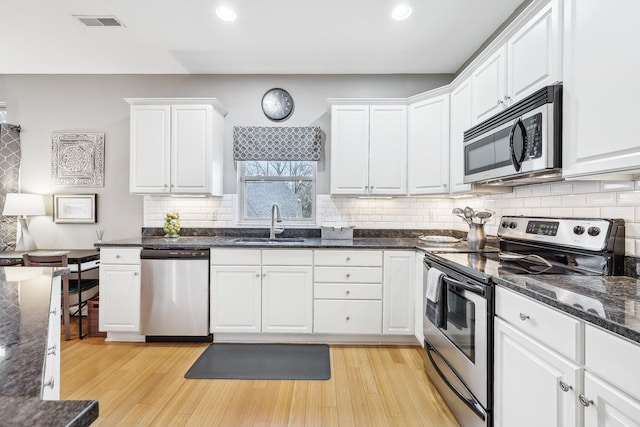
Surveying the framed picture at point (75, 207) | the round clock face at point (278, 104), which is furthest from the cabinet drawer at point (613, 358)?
the framed picture at point (75, 207)

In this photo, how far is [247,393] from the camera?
2.20 m

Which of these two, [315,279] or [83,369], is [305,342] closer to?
[315,279]

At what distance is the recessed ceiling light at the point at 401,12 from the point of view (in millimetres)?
2439

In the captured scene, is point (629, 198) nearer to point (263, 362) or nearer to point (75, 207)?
point (263, 362)

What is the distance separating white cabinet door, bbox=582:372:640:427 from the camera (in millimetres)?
886

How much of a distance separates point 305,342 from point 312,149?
1.97m

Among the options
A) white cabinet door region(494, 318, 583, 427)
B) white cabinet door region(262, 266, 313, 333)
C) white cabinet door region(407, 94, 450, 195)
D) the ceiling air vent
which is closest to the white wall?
white cabinet door region(407, 94, 450, 195)

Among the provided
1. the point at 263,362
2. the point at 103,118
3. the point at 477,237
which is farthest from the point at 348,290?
the point at 103,118

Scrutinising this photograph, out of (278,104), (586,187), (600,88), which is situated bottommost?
(586,187)

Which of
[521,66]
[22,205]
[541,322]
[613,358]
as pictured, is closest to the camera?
[613,358]

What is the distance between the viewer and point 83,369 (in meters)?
2.51

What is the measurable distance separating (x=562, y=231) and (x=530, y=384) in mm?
956

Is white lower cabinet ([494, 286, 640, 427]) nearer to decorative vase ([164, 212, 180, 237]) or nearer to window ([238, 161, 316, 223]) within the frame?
window ([238, 161, 316, 223])

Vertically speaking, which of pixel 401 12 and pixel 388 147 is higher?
pixel 401 12
